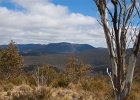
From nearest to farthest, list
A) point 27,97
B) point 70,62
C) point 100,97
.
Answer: point 27,97 → point 100,97 → point 70,62

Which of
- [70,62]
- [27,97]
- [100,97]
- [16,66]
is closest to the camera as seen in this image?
[27,97]

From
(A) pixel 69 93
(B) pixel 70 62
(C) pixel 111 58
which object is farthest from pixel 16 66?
(C) pixel 111 58

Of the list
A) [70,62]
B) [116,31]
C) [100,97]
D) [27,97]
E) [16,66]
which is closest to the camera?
[116,31]

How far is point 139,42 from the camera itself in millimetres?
6117

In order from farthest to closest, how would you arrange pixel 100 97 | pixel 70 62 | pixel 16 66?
pixel 70 62 → pixel 16 66 → pixel 100 97

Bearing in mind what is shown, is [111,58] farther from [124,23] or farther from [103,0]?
[103,0]

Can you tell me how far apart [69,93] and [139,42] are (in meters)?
7.48

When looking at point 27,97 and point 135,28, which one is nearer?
point 135,28

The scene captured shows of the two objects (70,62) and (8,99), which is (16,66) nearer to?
(70,62)

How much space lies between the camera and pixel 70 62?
7456 centimetres

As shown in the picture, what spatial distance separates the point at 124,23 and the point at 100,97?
7148mm

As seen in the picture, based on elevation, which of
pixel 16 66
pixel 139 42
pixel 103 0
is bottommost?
pixel 16 66

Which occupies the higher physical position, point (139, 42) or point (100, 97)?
point (139, 42)

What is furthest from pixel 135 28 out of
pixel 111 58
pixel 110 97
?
pixel 110 97
